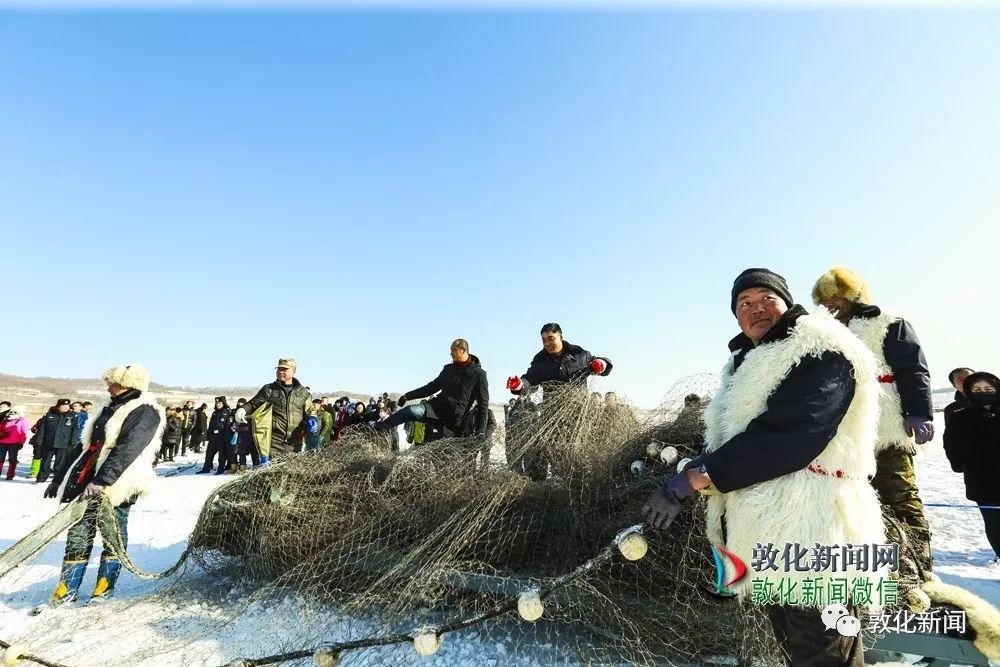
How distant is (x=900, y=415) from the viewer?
317 centimetres

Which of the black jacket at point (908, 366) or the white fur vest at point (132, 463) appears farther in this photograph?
the white fur vest at point (132, 463)

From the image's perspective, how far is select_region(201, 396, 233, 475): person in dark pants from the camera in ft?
41.8

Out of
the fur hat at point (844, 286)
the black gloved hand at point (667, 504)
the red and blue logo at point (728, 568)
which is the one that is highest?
the fur hat at point (844, 286)

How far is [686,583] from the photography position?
245cm

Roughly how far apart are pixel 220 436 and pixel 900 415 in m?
13.7

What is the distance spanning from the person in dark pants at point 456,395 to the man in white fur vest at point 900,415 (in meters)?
3.51

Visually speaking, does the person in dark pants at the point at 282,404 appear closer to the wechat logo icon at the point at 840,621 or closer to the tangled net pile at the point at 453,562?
the tangled net pile at the point at 453,562

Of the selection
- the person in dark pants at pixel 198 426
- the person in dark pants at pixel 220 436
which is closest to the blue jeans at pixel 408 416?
the person in dark pants at pixel 220 436

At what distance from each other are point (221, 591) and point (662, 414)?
3447 millimetres

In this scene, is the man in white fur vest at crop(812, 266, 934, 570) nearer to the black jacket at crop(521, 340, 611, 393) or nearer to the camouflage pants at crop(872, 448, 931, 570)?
the camouflage pants at crop(872, 448, 931, 570)

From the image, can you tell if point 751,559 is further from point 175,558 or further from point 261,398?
point 261,398

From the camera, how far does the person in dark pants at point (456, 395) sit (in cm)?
562

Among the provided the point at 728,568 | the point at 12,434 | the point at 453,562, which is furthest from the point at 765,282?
the point at 12,434

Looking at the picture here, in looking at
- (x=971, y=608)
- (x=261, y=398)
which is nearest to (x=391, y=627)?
(x=971, y=608)
